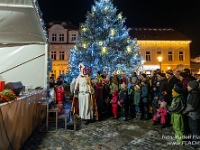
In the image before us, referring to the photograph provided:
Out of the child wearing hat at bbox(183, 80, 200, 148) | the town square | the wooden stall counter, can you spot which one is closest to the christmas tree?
the town square

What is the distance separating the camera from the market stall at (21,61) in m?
3.97

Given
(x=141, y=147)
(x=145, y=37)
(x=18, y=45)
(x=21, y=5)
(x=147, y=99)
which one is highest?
(x=145, y=37)

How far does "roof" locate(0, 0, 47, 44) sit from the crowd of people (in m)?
2.62

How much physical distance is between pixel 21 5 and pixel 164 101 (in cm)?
586

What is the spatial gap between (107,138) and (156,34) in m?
32.8

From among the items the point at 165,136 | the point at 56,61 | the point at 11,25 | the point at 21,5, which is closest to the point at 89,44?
the point at 11,25

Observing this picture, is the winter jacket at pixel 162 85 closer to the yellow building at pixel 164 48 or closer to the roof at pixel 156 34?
the yellow building at pixel 164 48

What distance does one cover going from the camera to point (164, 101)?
681 cm

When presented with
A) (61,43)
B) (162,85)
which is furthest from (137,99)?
(61,43)

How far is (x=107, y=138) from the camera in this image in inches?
218

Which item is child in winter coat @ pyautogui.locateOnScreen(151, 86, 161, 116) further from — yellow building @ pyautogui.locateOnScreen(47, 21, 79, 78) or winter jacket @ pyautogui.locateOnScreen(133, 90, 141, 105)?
yellow building @ pyautogui.locateOnScreen(47, 21, 79, 78)

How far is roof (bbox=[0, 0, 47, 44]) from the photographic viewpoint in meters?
5.84

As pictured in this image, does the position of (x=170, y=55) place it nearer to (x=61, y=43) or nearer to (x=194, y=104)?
(x=61, y=43)

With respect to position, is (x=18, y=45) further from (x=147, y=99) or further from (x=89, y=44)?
(x=89, y=44)
